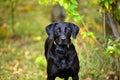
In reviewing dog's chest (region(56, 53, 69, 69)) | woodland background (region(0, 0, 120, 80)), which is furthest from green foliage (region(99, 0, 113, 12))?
dog's chest (region(56, 53, 69, 69))

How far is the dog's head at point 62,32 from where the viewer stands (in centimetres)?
710

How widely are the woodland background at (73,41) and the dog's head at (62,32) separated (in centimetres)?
50

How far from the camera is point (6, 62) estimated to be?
1095 cm

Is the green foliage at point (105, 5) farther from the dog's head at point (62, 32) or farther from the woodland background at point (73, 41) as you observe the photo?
the dog's head at point (62, 32)

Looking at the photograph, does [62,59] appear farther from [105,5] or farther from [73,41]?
[73,41]

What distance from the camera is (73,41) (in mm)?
9398

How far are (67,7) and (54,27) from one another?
58 centimetres

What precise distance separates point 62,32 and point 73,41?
229cm

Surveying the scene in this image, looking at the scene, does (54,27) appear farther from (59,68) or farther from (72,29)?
(59,68)

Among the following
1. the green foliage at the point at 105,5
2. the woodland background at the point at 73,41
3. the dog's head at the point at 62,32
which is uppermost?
the green foliage at the point at 105,5

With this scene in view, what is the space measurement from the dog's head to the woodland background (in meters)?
0.50

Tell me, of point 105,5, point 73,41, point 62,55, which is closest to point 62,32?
point 62,55

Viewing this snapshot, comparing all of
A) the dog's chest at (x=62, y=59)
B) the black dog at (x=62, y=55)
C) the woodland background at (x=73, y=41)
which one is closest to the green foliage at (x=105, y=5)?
the woodland background at (x=73, y=41)

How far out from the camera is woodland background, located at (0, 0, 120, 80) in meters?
8.31
